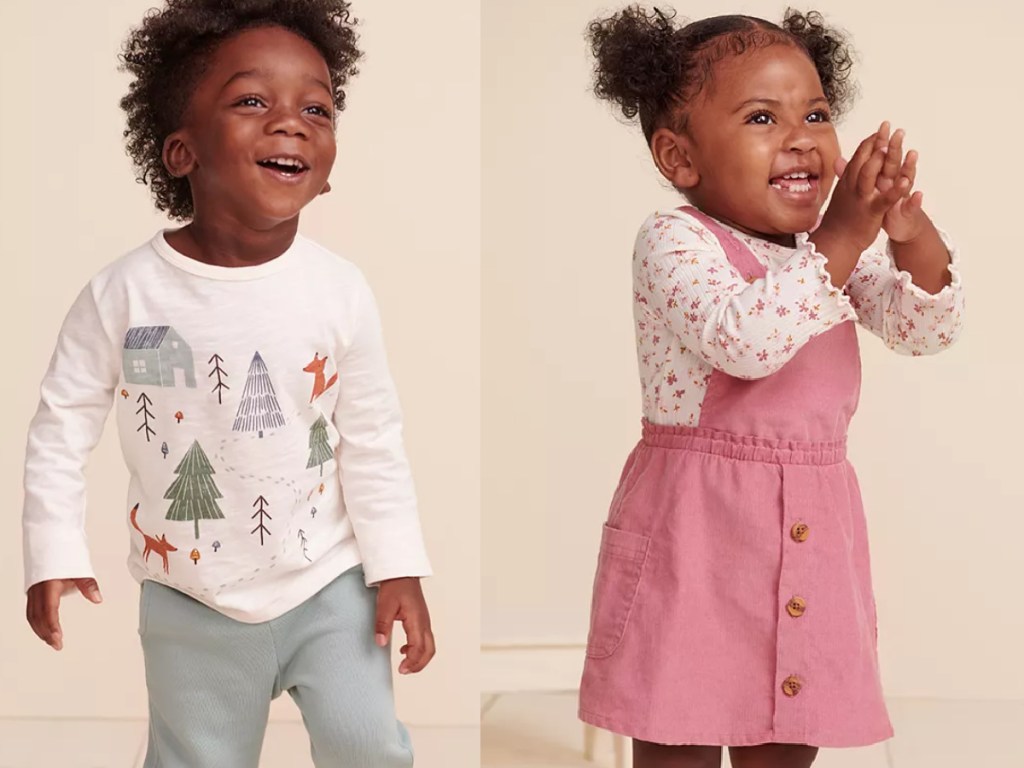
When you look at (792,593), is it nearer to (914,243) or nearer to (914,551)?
(914,243)

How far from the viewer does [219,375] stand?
4.76 feet

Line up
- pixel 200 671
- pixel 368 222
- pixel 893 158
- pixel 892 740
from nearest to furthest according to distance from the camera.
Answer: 1. pixel 893 158
2. pixel 200 671
3. pixel 368 222
4. pixel 892 740

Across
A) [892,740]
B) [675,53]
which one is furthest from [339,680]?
[892,740]

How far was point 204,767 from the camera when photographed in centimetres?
149

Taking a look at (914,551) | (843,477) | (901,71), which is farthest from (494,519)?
(843,477)

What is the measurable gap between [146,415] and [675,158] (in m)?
0.63

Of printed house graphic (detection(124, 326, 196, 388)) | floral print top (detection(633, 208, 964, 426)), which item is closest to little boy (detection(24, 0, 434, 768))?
printed house graphic (detection(124, 326, 196, 388))

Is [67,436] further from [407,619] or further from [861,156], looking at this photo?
[861,156]

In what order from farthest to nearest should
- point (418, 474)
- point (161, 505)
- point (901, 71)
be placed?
point (901, 71) < point (418, 474) < point (161, 505)

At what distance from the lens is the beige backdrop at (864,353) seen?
265 cm

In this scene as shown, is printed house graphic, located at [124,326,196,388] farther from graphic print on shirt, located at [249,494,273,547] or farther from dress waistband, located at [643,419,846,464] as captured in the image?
dress waistband, located at [643,419,846,464]

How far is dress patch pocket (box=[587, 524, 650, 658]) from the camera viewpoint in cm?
152

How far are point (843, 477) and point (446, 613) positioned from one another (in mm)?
1120

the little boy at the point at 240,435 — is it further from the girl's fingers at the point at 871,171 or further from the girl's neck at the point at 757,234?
the girl's fingers at the point at 871,171
